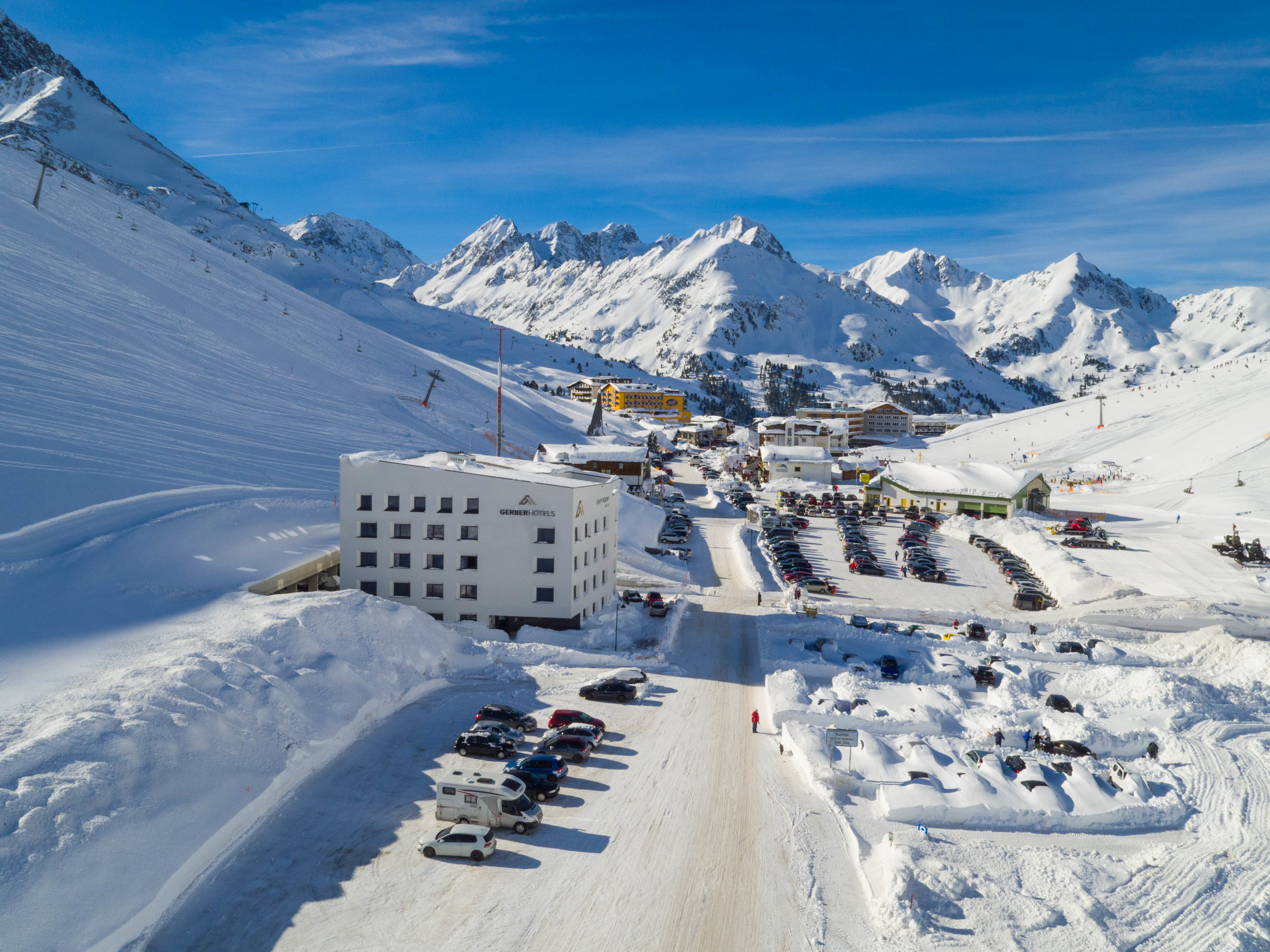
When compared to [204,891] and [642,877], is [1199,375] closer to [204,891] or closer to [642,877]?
[642,877]

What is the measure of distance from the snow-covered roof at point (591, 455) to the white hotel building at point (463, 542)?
33338 millimetres

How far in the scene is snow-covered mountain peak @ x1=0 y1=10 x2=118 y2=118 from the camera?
609 feet

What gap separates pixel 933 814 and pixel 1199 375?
119700 millimetres

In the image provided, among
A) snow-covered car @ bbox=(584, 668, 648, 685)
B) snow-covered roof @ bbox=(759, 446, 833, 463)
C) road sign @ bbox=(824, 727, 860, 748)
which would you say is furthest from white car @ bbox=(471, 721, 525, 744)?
snow-covered roof @ bbox=(759, 446, 833, 463)

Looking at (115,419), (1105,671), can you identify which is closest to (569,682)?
(1105,671)

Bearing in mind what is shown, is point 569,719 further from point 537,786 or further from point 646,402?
point 646,402

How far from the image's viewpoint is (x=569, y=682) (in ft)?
91.5

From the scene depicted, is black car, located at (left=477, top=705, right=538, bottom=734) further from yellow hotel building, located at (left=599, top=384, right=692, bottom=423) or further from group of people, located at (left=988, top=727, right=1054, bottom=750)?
yellow hotel building, located at (left=599, top=384, right=692, bottom=423)

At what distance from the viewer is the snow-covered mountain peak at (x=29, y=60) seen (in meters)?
186

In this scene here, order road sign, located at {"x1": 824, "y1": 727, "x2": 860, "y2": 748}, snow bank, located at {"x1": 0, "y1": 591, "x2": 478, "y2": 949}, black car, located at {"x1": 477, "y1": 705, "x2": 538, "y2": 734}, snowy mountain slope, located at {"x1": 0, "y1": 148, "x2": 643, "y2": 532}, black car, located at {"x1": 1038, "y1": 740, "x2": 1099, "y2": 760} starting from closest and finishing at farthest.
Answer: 1. snow bank, located at {"x1": 0, "y1": 591, "x2": 478, "y2": 949}
2. road sign, located at {"x1": 824, "y1": 727, "x2": 860, "y2": 748}
3. black car, located at {"x1": 477, "y1": 705, "x2": 538, "y2": 734}
4. black car, located at {"x1": 1038, "y1": 740, "x2": 1099, "y2": 760}
5. snowy mountain slope, located at {"x1": 0, "y1": 148, "x2": 643, "y2": 532}

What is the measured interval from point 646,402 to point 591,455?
87414 mm

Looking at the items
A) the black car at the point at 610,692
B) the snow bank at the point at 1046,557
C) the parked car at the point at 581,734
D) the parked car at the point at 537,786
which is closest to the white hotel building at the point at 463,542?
the black car at the point at 610,692

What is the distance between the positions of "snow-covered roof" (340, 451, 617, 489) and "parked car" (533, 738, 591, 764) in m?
13.5

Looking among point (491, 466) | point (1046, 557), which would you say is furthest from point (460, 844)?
point (1046, 557)
